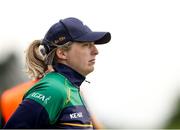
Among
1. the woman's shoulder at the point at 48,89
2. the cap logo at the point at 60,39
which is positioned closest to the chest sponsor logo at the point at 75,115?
the woman's shoulder at the point at 48,89

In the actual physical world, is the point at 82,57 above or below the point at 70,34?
below

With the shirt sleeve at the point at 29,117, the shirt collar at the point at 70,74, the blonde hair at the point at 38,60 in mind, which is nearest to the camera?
the shirt sleeve at the point at 29,117

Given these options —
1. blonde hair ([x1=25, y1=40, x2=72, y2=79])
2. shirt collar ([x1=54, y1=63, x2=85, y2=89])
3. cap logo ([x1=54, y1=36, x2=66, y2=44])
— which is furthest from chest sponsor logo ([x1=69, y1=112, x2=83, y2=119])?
cap logo ([x1=54, y1=36, x2=66, y2=44])

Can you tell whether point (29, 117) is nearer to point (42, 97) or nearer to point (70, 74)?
point (42, 97)

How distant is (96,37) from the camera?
26.8 feet

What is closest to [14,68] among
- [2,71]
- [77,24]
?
[2,71]

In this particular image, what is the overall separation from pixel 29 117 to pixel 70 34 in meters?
0.82

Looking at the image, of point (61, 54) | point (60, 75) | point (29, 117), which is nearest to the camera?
point (29, 117)

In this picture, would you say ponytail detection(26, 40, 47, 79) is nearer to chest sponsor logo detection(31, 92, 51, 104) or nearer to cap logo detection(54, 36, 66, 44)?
cap logo detection(54, 36, 66, 44)

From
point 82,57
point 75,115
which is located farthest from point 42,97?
point 82,57

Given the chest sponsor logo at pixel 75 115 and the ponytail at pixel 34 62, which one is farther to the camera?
the ponytail at pixel 34 62

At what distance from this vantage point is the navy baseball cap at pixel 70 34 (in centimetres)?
823

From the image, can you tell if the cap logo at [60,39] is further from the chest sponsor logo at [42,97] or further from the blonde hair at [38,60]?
the chest sponsor logo at [42,97]

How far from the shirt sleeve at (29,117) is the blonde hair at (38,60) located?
1.69 feet
